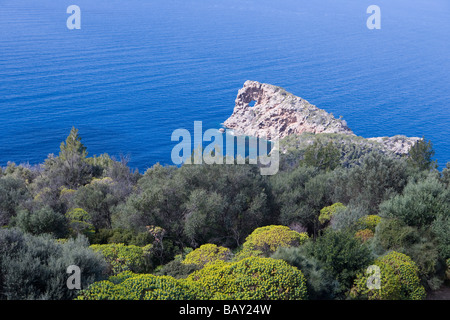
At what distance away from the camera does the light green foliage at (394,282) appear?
477 inches

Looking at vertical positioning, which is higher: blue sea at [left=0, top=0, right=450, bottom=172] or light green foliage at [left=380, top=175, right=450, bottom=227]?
blue sea at [left=0, top=0, right=450, bottom=172]

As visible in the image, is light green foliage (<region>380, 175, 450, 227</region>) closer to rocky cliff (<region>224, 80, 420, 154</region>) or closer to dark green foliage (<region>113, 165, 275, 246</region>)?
dark green foliage (<region>113, 165, 275, 246</region>)

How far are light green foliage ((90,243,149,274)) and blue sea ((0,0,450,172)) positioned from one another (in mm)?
60904

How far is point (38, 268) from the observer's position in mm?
9938

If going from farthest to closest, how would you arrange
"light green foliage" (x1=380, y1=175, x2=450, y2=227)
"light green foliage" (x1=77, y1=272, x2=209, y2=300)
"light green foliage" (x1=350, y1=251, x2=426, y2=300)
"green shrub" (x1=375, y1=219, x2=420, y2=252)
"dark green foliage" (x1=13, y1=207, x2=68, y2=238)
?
"dark green foliage" (x1=13, y1=207, x2=68, y2=238) < "light green foliage" (x1=380, y1=175, x2=450, y2=227) < "green shrub" (x1=375, y1=219, x2=420, y2=252) < "light green foliage" (x1=350, y1=251, x2=426, y2=300) < "light green foliage" (x1=77, y1=272, x2=209, y2=300)

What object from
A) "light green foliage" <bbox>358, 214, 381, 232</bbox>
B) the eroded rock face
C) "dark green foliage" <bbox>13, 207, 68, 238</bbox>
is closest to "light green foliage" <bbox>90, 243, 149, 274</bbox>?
"dark green foliage" <bbox>13, 207, 68, 238</bbox>

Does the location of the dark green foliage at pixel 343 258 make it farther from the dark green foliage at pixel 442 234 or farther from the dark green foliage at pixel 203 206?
the dark green foliage at pixel 203 206

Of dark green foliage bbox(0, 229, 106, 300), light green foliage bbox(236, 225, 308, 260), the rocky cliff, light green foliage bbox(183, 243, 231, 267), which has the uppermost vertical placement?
the rocky cliff

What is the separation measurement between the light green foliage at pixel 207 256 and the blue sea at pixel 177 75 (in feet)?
202

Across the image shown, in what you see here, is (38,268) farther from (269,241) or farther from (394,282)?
(394,282)

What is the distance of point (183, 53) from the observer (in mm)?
139500

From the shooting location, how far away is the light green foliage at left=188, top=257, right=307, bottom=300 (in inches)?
411

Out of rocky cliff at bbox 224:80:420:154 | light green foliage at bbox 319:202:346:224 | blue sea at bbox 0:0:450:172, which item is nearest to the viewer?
light green foliage at bbox 319:202:346:224
